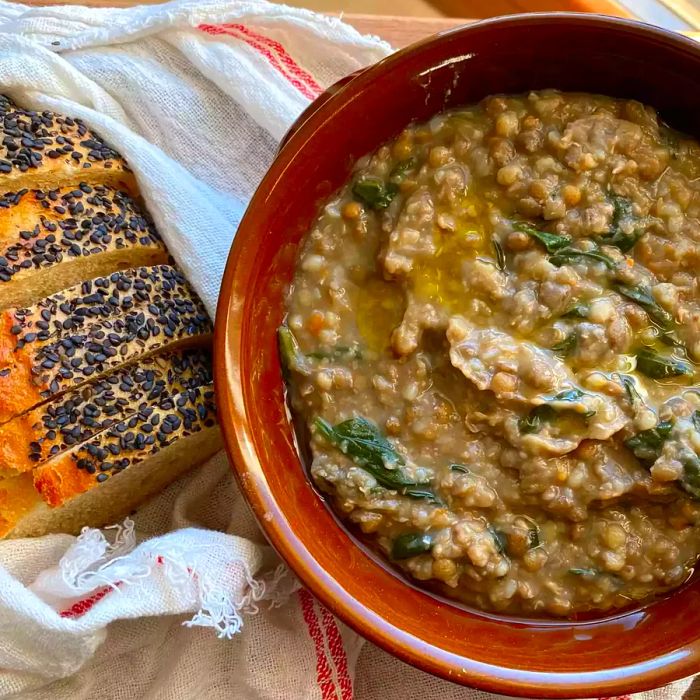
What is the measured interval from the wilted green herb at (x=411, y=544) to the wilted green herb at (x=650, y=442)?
1.96ft

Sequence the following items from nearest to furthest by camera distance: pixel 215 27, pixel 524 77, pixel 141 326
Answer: pixel 524 77
pixel 141 326
pixel 215 27

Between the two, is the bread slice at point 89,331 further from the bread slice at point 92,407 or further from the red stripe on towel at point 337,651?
the red stripe on towel at point 337,651

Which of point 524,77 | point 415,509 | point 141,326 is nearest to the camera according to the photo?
point 415,509

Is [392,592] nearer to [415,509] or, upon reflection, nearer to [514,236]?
[415,509]

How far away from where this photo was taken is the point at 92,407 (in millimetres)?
2773

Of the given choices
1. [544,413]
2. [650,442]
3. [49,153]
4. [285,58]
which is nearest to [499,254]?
[544,413]

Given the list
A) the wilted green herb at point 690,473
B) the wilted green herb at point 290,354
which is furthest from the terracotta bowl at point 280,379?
the wilted green herb at point 690,473

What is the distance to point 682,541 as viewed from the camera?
2389mm

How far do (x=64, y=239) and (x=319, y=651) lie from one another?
1563 millimetres

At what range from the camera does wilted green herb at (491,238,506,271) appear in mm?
2451

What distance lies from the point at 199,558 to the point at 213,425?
1.45 ft

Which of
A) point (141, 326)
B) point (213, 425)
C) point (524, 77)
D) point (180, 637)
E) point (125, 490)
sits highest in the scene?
point (524, 77)

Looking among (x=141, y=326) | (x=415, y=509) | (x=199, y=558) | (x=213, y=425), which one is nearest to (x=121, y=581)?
(x=199, y=558)

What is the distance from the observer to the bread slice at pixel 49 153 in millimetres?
2830
